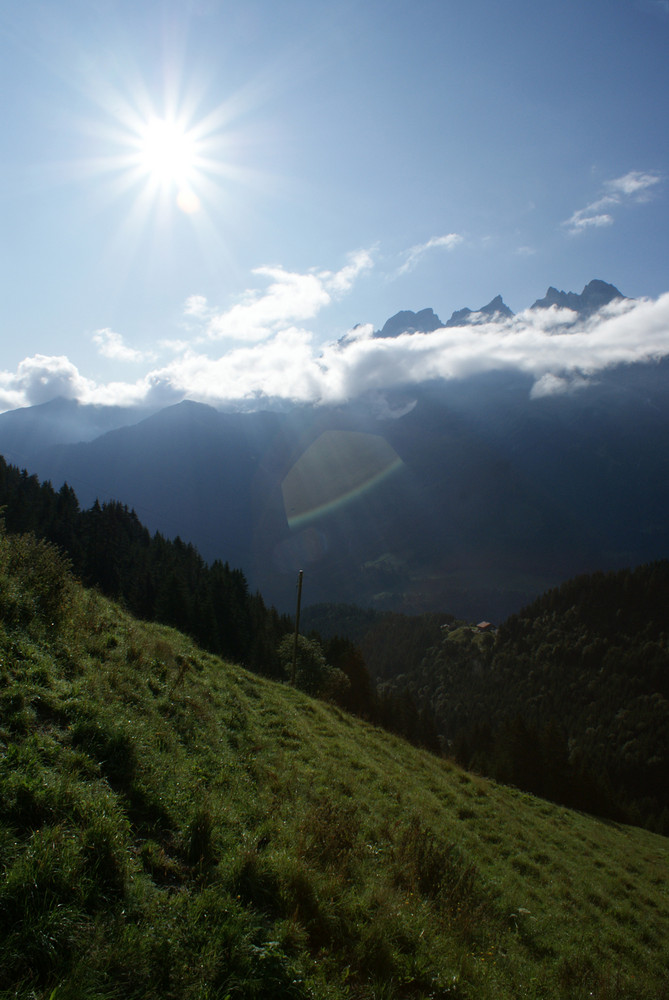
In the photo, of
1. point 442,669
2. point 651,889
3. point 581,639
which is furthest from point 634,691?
point 651,889

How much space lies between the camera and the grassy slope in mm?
4508

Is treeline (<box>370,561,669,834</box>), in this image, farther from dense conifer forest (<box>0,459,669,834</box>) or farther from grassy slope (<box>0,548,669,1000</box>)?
grassy slope (<box>0,548,669,1000</box>)

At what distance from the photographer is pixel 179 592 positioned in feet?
187

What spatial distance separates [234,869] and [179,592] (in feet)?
179

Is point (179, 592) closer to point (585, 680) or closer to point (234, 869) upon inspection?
point (234, 869)

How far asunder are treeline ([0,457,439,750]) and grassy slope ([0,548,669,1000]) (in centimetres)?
3899

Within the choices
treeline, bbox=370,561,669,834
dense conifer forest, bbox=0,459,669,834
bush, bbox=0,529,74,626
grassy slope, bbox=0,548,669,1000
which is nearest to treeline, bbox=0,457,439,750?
dense conifer forest, bbox=0,459,669,834

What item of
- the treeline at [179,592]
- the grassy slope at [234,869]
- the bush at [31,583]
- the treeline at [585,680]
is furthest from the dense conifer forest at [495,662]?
the grassy slope at [234,869]

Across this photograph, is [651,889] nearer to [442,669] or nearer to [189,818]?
[189,818]

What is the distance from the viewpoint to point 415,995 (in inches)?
221

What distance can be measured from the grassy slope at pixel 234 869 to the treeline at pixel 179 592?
3899 centimetres

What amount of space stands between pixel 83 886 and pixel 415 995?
4.17m

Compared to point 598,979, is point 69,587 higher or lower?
higher

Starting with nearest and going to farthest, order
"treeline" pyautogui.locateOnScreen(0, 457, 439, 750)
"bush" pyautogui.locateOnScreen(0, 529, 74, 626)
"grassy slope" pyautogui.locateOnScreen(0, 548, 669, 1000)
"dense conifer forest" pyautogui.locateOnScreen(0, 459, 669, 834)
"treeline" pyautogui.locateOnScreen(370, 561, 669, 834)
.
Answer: "grassy slope" pyautogui.locateOnScreen(0, 548, 669, 1000)
"bush" pyautogui.locateOnScreen(0, 529, 74, 626)
"treeline" pyautogui.locateOnScreen(0, 457, 439, 750)
"dense conifer forest" pyautogui.locateOnScreen(0, 459, 669, 834)
"treeline" pyautogui.locateOnScreen(370, 561, 669, 834)
